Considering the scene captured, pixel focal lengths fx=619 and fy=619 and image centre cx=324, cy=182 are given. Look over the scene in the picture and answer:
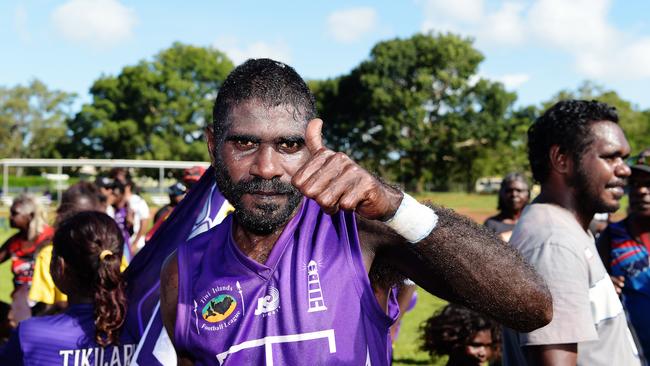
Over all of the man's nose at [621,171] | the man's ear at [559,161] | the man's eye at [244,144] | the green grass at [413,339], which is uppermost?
the man's ear at [559,161]

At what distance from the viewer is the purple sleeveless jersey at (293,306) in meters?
1.75

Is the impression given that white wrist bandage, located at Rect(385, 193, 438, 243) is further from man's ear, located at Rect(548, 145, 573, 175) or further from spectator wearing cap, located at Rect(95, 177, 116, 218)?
spectator wearing cap, located at Rect(95, 177, 116, 218)

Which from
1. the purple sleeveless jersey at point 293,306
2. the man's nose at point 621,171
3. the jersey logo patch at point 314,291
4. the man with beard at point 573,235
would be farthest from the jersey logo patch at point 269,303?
the man's nose at point 621,171

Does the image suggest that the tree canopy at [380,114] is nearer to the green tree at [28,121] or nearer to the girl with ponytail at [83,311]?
the green tree at [28,121]

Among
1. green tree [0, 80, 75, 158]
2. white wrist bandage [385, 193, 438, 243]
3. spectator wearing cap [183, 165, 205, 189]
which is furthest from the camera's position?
green tree [0, 80, 75, 158]

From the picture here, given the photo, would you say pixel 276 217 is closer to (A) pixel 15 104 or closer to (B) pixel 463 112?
(B) pixel 463 112

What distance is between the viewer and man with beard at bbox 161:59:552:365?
1.63m

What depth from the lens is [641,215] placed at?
4.15m

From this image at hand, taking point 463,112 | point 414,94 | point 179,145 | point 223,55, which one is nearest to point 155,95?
point 179,145

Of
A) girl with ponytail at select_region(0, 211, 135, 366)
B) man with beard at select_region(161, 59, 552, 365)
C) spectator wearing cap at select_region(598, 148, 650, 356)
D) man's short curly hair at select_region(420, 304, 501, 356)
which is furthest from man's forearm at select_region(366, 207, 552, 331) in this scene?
man's short curly hair at select_region(420, 304, 501, 356)

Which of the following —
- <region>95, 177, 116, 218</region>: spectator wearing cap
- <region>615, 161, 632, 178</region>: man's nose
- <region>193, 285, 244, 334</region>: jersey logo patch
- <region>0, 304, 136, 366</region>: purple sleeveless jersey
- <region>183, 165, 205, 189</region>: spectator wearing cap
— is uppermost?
<region>95, 177, 116, 218</region>: spectator wearing cap

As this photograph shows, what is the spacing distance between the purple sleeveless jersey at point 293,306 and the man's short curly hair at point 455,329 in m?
2.44

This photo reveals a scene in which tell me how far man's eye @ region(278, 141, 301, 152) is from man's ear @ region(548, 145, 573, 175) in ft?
4.62

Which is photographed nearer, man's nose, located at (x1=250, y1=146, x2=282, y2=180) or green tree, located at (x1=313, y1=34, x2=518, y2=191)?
man's nose, located at (x1=250, y1=146, x2=282, y2=180)
